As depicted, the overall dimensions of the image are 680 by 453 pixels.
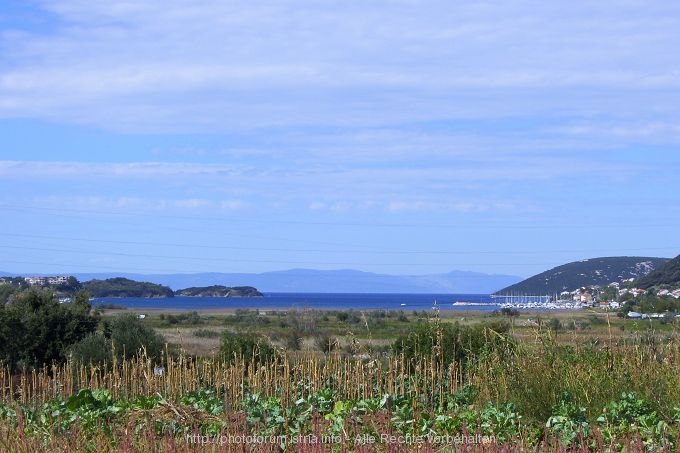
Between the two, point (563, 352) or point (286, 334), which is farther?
point (286, 334)

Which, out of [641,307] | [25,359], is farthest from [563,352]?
[25,359]

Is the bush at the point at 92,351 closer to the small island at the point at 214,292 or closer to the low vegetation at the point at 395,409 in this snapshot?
the low vegetation at the point at 395,409

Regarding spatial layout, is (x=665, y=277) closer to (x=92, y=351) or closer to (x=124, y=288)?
(x=92, y=351)

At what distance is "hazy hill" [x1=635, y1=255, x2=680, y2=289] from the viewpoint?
203ft

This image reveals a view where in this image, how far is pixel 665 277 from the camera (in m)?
64.1

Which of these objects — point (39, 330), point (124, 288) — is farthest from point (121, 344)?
point (124, 288)

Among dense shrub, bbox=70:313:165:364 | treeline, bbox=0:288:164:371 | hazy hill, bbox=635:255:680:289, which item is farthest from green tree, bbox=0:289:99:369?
hazy hill, bbox=635:255:680:289

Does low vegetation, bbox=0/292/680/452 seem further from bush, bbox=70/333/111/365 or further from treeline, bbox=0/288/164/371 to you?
treeline, bbox=0/288/164/371

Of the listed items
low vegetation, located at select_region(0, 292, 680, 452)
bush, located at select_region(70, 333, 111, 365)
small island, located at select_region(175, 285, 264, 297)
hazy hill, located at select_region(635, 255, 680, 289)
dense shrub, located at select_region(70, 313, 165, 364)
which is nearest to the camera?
low vegetation, located at select_region(0, 292, 680, 452)

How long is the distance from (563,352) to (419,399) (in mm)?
1741

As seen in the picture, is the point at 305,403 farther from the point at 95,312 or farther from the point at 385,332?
the point at 385,332

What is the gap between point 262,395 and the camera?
1123cm

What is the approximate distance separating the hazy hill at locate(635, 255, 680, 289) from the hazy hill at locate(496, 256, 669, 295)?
1900cm

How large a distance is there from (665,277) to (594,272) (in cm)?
3239
